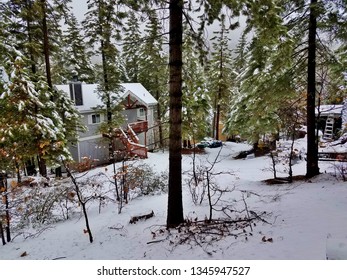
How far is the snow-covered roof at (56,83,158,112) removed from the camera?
20.5 metres

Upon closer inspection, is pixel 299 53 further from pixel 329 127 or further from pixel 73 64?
pixel 73 64

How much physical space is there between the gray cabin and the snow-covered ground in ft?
33.6

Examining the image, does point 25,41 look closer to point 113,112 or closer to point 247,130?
point 113,112

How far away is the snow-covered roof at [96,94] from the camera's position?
67.2 feet

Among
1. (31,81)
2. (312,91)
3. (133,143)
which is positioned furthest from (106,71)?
(312,91)

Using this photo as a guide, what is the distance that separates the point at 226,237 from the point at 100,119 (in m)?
19.7

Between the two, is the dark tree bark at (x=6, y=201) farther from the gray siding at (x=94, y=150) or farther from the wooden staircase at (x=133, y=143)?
the gray siding at (x=94, y=150)

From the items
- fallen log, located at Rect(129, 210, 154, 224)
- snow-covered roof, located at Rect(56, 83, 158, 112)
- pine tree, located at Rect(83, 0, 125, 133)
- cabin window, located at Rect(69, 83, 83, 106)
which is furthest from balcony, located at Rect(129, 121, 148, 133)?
fallen log, located at Rect(129, 210, 154, 224)

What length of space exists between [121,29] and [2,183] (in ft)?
18.4

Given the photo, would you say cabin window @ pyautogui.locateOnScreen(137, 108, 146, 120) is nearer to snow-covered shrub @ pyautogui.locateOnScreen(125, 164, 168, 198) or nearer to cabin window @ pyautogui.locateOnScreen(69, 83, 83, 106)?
cabin window @ pyautogui.locateOnScreen(69, 83, 83, 106)

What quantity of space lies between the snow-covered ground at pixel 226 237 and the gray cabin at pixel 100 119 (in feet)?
33.6

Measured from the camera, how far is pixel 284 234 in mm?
4410

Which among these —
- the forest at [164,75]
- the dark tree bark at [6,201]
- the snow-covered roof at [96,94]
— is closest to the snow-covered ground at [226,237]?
the dark tree bark at [6,201]

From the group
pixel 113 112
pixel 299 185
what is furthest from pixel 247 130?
pixel 299 185
